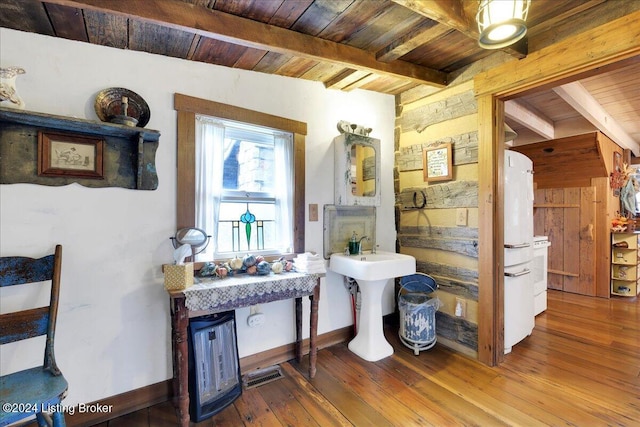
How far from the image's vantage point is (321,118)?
103 inches

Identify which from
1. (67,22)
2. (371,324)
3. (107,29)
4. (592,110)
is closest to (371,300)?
(371,324)

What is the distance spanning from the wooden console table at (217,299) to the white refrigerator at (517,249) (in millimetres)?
1638

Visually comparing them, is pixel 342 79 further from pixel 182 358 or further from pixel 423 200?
pixel 182 358

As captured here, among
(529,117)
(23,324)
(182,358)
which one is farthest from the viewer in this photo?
(529,117)

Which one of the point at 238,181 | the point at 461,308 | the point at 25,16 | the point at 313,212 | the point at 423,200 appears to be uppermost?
the point at 25,16

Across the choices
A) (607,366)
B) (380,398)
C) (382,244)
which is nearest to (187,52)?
(382,244)

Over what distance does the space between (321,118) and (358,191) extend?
0.74 meters

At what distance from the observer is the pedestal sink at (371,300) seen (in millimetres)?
2326

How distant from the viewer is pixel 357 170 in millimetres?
2715

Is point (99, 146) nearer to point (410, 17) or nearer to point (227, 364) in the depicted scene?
point (227, 364)

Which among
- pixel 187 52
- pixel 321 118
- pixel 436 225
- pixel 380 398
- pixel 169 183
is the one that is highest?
pixel 187 52

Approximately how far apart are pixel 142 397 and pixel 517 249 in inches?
119

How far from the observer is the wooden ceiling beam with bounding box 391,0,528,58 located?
57.1 inches

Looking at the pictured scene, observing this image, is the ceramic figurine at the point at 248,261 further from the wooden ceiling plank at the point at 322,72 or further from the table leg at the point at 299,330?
the wooden ceiling plank at the point at 322,72
